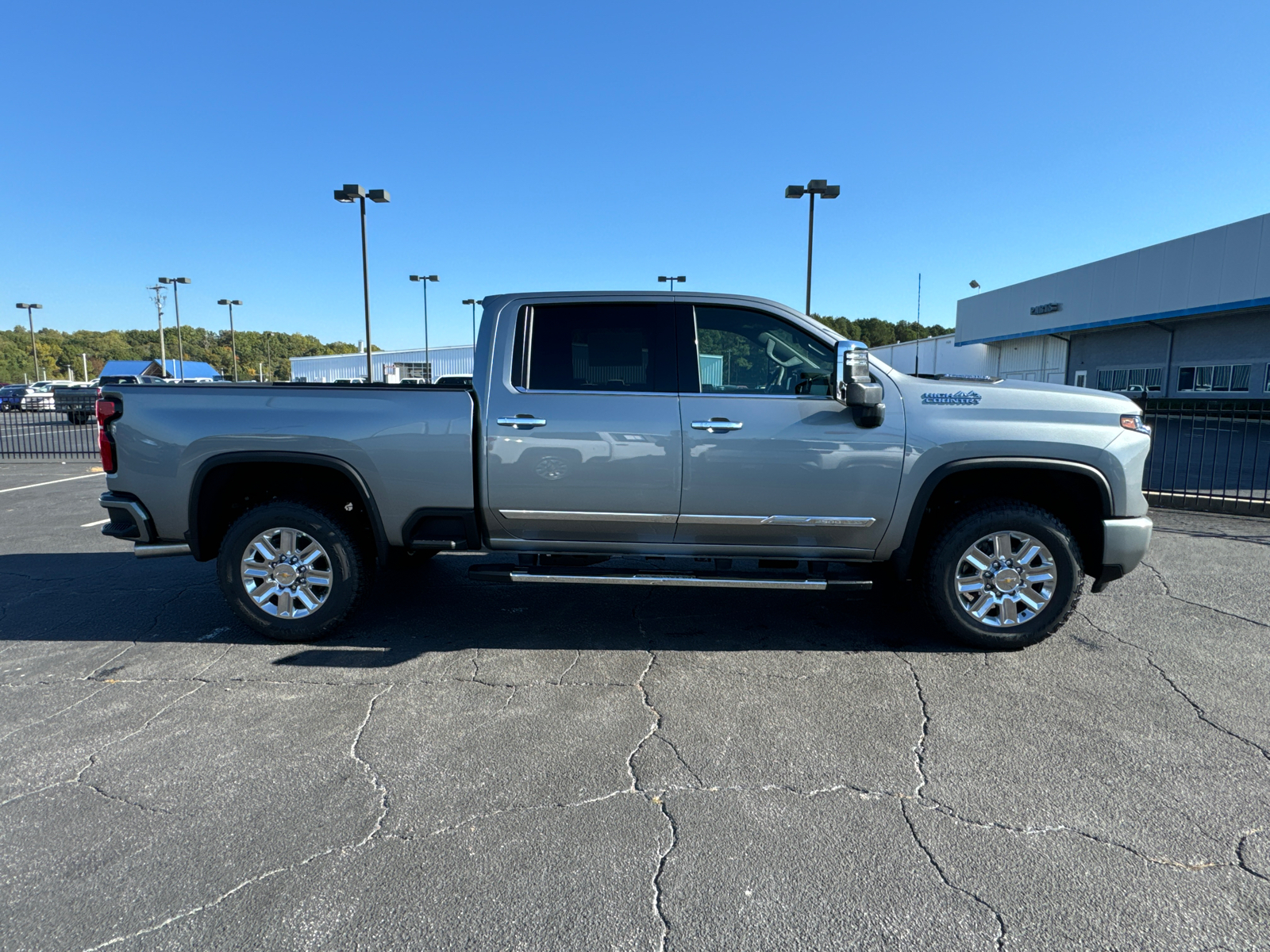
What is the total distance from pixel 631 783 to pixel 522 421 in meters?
2.11

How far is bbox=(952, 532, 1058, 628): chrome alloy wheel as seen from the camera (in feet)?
13.8

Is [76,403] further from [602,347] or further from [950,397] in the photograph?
[950,397]

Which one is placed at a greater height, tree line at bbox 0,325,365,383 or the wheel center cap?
tree line at bbox 0,325,365,383

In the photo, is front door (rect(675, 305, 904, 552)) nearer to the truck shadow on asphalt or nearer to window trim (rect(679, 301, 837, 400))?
window trim (rect(679, 301, 837, 400))

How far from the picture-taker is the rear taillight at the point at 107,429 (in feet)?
14.0

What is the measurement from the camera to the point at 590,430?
13.7ft

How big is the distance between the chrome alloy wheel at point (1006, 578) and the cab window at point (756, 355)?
4.33ft

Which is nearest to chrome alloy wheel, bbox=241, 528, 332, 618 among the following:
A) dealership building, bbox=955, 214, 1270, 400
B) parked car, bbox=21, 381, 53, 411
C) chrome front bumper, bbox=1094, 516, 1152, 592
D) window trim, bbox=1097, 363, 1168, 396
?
chrome front bumper, bbox=1094, 516, 1152, 592

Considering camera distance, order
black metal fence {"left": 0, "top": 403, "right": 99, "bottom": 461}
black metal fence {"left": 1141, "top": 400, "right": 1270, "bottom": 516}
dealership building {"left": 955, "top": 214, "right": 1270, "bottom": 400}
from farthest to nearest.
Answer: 1. dealership building {"left": 955, "top": 214, "right": 1270, "bottom": 400}
2. black metal fence {"left": 0, "top": 403, "right": 99, "bottom": 461}
3. black metal fence {"left": 1141, "top": 400, "right": 1270, "bottom": 516}

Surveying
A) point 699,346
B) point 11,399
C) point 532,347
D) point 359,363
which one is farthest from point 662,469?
point 359,363

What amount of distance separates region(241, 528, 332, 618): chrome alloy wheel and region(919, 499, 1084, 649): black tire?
3614 millimetres

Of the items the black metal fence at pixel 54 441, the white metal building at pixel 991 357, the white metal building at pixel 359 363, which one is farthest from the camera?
the white metal building at pixel 359 363

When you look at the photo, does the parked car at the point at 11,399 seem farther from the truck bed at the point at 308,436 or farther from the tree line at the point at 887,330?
the tree line at the point at 887,330

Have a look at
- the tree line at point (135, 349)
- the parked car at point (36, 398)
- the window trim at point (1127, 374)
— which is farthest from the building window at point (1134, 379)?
the tree line at point (135, 349)
